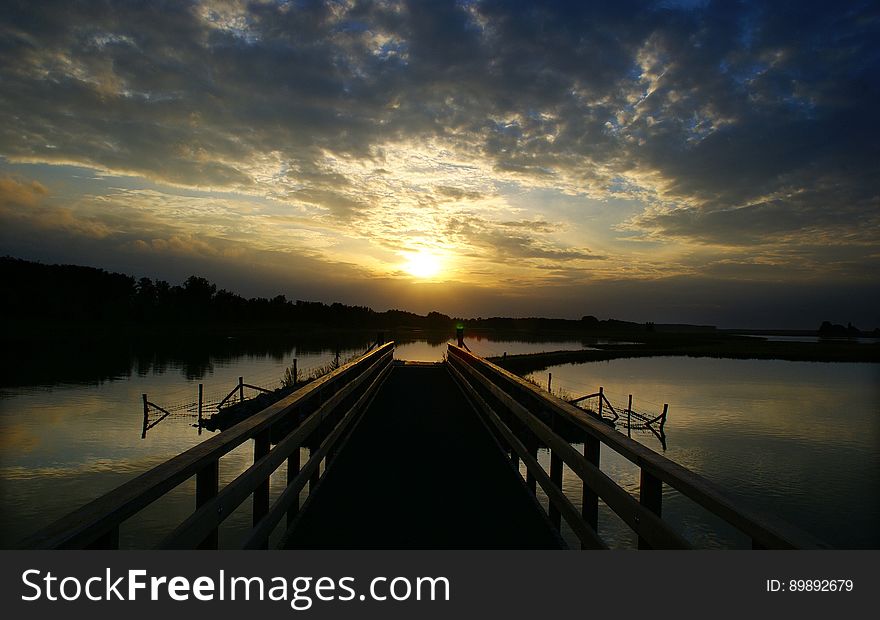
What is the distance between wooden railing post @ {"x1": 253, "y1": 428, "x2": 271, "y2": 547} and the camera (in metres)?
4.04

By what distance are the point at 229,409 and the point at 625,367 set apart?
176 feet

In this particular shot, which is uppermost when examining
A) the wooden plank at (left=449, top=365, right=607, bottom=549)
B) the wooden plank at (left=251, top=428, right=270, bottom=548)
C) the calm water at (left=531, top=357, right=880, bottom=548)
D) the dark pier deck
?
the wooden plank at (left=251, top=428, right=270, bottom=548)

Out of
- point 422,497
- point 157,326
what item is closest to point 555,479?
point 422,497

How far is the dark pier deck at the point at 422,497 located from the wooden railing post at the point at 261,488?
467 mm

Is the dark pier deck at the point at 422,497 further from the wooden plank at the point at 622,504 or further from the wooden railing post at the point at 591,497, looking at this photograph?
the wooden plank at the point at 622,504

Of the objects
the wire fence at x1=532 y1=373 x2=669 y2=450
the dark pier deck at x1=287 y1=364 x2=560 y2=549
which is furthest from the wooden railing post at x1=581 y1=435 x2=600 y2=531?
the wire fence at x1=532 y1=373 x2=669 y2=450

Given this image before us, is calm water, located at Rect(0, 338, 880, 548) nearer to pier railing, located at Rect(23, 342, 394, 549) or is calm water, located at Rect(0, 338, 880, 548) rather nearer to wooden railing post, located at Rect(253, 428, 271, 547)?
pier railing, located at Rect(23, 342, 394, 549)

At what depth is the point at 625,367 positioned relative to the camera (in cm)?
6875

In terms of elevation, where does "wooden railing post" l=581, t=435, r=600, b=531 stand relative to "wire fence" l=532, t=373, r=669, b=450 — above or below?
above

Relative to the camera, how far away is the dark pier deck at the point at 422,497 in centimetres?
455

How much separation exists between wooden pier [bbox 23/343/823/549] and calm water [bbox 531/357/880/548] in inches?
21.6

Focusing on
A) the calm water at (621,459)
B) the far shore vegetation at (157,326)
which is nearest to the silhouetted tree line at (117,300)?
the far shore vegetation at (157,326)

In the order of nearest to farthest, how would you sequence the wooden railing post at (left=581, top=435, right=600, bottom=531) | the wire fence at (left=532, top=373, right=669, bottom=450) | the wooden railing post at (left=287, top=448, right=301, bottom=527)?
the wooden railing post at (left=581, top=435, right=600, bottom=531) < the wooden railing post at (left=287, top=448, right=301, bottom=527) < the wire fence at (left=532, top=373, right=669, bottom=450)

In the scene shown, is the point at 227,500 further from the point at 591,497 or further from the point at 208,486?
the point at 591,497
